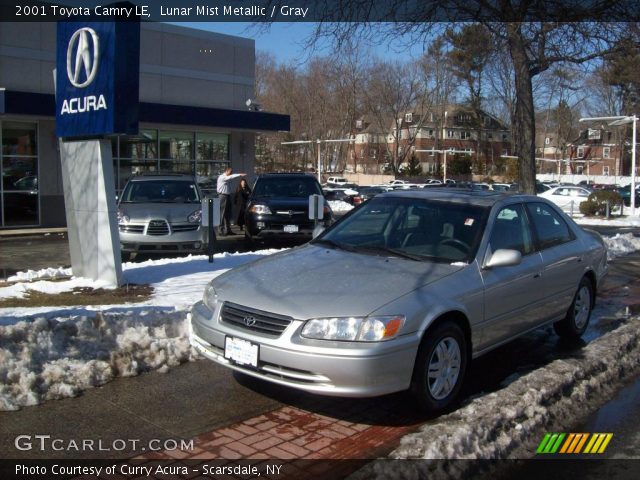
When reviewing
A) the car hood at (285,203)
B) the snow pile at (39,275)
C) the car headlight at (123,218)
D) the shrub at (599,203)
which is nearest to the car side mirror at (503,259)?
the snow pile at (39,275)

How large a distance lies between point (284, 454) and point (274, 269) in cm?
159

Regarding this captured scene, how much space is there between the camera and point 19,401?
461 cm

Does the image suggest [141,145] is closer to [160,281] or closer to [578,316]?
[160,281]

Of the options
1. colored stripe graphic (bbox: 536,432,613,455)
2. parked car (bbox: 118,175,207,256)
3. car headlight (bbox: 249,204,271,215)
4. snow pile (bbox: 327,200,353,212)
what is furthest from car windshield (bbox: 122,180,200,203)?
snow pile (bbox: 327,200,353,212)

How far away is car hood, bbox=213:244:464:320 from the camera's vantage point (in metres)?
4.41

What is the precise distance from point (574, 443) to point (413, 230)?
2.15 meters

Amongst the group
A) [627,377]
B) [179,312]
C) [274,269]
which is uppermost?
[274,269]

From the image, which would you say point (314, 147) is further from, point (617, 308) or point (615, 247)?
point (617, 308)

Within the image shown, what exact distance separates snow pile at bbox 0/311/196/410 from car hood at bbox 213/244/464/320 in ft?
3.29

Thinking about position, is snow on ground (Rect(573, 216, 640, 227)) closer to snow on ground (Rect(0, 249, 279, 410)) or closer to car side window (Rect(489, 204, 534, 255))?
car side window (Rect(489, 204, 534, 255))

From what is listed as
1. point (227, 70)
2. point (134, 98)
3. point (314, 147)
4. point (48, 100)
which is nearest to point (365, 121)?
point (314, 147)

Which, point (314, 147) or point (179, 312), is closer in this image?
point (179, 312)

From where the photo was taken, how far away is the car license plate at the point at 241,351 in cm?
444

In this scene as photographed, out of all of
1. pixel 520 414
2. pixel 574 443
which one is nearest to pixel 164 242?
pixel 520 414
